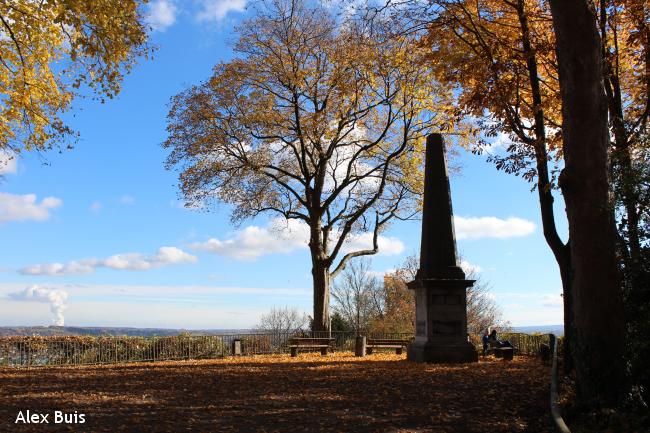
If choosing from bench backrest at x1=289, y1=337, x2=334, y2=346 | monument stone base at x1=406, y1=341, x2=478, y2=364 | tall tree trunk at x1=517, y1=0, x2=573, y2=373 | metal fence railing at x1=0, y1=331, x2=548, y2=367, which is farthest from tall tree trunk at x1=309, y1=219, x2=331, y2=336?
tall tree trunk at x1=517, y1=0, x2=573, y2=373

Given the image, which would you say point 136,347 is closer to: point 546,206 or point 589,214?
point 546,206

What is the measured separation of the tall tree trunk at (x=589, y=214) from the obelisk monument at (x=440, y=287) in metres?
8.61

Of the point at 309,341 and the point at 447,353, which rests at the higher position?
the point at 447,353

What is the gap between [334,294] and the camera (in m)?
60.5

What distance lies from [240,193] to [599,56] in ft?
66.7

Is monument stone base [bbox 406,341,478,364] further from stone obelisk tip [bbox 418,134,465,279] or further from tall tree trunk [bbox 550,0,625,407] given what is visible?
tall tree trunk [bbox 550,0,625,407]

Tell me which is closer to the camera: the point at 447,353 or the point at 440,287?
the point at 447,353

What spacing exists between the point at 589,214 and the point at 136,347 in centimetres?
1726

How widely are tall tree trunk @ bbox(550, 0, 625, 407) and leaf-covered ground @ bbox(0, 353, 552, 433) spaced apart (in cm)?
105

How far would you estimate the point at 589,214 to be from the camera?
753 centimetres

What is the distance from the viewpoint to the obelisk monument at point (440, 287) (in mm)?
16359

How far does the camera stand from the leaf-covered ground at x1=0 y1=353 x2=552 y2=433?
Answer: 7695mm

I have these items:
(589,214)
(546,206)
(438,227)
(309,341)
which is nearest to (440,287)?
(438,227)

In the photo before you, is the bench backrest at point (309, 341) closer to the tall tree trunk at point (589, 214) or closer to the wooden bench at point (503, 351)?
the wooden bench at point (503, 351)
